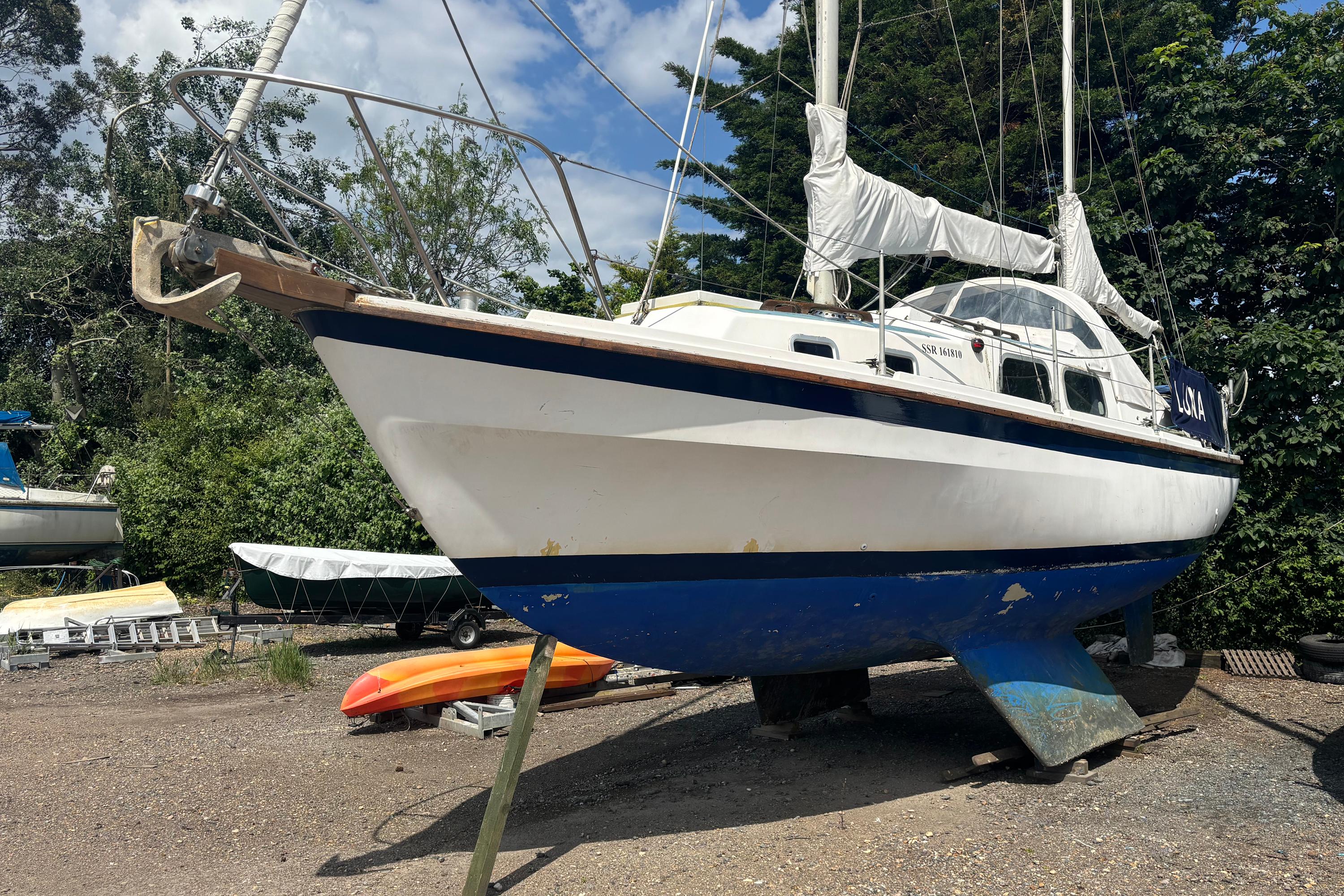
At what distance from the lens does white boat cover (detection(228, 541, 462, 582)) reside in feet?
36.8

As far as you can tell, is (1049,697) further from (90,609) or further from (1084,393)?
(90,609)

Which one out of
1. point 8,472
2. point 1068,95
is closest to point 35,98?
point 8,472

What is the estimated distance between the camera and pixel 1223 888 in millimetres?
3912

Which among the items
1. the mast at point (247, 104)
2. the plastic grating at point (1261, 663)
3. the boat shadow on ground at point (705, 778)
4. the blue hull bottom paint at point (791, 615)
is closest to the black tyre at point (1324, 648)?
the plastic grating at point (1261, 663)

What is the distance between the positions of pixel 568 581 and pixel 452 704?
3936mm

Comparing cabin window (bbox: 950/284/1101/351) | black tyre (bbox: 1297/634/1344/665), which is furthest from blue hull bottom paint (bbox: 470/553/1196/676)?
black tyre (bbox: 1297/634/1344/665)

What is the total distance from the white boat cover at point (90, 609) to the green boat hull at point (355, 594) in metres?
2.01

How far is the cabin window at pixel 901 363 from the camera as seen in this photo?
559cm

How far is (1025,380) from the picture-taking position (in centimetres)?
616

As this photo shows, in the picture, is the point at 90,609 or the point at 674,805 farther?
the point at 90,609

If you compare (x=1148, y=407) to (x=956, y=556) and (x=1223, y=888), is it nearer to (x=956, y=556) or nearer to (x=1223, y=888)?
(x=956, y=556)

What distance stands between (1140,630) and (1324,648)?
1.56 metres

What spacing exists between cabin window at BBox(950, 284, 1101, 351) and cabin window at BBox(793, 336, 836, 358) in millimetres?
2200

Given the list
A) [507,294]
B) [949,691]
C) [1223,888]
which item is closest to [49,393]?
[507,294]
